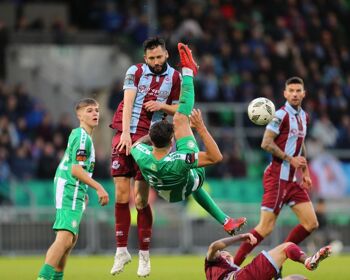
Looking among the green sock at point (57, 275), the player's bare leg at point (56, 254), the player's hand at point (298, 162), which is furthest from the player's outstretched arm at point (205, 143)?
the player's hand at point (298, 162)

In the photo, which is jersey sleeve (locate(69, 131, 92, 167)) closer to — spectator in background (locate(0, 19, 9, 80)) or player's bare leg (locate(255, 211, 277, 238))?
player's bare leg (locate(255, 211, 277, 238))

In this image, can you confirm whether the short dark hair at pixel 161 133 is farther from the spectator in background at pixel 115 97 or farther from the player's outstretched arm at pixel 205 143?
the spectator in background at pixel 115 97

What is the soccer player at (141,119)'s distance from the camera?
14195 millimetres

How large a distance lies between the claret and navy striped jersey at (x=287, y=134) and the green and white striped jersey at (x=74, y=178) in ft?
11.0

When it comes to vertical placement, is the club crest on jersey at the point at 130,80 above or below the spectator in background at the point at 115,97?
below

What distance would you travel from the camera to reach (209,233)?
961 inches

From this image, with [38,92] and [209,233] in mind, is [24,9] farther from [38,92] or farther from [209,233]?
[209,233]

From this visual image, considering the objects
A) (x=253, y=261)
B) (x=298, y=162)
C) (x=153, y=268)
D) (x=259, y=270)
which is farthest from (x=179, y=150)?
(x=153, y=268)

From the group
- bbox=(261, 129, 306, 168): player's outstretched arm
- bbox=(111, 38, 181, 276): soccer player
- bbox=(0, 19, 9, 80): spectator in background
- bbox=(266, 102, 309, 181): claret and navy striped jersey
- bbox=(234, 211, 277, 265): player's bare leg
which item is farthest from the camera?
bbox=(0, 19, 9, 80): spectator in background

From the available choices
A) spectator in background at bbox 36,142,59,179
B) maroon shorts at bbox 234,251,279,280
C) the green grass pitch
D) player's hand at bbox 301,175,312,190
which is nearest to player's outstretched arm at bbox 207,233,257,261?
maroon shorts at bbox 234,251,279,280

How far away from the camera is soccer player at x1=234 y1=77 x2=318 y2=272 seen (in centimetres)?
1594

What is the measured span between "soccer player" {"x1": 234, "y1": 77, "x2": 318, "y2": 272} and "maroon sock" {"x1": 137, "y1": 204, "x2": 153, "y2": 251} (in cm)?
201

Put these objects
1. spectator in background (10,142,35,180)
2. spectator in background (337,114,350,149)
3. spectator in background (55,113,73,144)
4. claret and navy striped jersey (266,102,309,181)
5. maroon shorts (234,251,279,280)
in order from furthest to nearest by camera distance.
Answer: spectator in background (337,114,350,149) → spectator in background (55,113,73,144) → spectator in background (10,142,35,180) → claret and navy striped jersey (266,102,309,181) → maroon shorts (234,251,279,280)

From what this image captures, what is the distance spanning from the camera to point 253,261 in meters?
12.7
